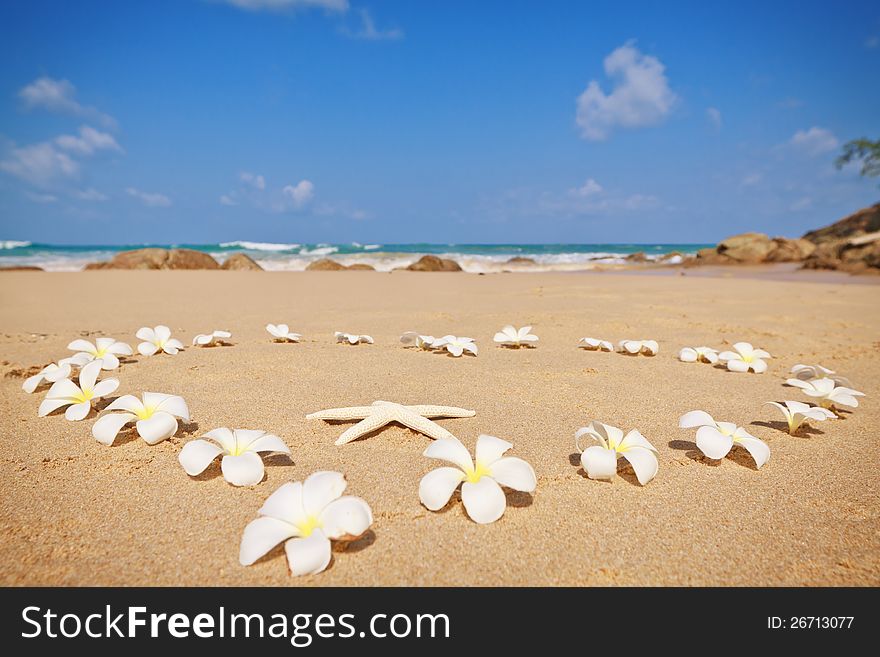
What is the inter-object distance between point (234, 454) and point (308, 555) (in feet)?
1.94

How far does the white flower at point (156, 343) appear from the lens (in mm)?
3246

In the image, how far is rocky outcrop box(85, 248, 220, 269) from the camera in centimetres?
1380

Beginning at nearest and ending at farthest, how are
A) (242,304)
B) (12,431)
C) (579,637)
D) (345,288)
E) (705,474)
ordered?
(579,637)
(705,474)
(12,431)
(242,304)
(345,288)

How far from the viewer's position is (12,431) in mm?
2016

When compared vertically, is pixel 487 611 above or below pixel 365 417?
below

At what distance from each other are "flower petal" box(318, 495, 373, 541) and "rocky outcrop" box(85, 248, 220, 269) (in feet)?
48.2

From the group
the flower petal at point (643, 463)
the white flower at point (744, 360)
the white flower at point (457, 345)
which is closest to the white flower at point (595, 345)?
the white flower at point (744, 360)

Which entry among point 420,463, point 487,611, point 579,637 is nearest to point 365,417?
point 420,463

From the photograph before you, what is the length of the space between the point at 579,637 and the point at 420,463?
81cm

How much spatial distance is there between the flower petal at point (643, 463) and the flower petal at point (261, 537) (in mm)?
1072

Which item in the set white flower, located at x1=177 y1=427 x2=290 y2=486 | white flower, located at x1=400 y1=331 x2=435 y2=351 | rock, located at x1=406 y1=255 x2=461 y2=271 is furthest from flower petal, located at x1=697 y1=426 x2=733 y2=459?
rock, located at x1=406 y1=255 x2=461 y2=271

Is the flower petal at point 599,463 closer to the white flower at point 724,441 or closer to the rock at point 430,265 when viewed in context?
the white flower at point 724,441

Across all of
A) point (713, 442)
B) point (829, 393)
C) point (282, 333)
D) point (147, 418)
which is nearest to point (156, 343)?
point (282, 333)

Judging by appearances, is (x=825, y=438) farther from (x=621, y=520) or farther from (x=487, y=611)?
(x=487, y=611)
